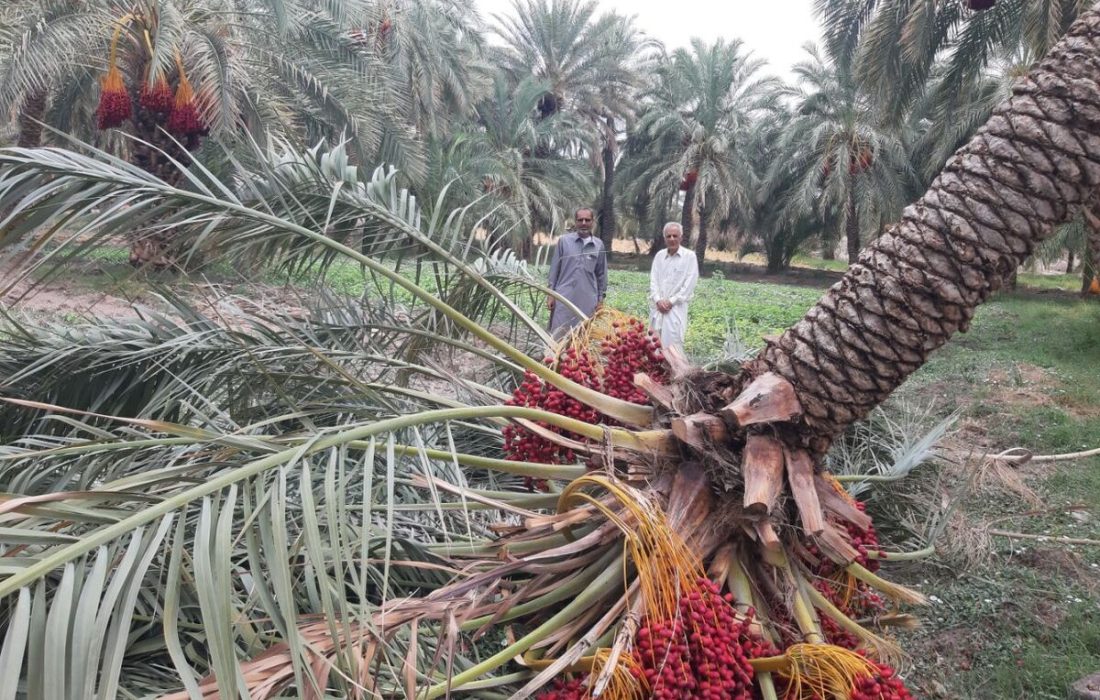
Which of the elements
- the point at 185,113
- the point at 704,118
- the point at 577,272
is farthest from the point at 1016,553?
the point at 704,118

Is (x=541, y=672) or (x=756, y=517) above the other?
(x=756, y=517)

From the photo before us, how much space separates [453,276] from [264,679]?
93.8 inches

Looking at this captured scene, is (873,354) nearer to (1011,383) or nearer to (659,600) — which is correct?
(659,600)

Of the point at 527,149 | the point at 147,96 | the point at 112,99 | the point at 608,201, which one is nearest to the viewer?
the point at 112,99

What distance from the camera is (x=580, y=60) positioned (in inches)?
1102

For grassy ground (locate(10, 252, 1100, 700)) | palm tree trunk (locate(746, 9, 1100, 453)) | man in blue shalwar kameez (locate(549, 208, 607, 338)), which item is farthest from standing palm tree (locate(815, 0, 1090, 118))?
palm tree trunk (locate(746, 9, 1100, 453))

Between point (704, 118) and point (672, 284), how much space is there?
23733 mm

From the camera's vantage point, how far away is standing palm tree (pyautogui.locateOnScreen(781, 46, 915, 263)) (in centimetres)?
2423

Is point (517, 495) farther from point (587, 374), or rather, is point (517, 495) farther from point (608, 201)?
point (608, 201)

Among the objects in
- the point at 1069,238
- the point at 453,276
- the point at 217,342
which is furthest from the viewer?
the point at 1069,238

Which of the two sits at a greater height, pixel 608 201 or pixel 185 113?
pixel 185 113

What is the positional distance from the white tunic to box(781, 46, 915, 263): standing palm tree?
1912 cm

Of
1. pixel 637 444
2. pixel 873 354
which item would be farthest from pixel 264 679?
pixel 873 354

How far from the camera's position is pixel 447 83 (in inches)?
766
